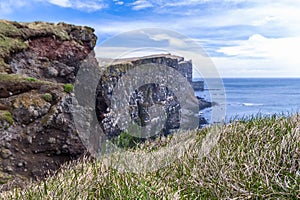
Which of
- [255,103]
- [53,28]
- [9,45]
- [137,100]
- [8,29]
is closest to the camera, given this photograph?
[9,45]

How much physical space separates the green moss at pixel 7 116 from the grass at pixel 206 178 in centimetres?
316

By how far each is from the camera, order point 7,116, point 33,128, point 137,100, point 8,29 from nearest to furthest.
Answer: point 7,116 < point 33,128 < point 8,29 < point 137,100

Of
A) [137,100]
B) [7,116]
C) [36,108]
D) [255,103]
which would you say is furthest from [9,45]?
[255,103]

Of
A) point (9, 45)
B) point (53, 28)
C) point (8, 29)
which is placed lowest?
point (9, 45)

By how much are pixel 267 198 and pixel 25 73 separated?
8925 millimetres

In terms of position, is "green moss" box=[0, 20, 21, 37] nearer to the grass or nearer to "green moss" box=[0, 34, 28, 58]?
"green moss" box=[0, 34, 28, 58]

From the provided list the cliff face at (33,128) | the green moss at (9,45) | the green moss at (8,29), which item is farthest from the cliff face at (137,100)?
the green moss at (8,29)

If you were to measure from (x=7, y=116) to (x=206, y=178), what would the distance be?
469 cm

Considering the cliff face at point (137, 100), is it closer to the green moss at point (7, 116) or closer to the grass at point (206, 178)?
the green moss at point (7, 116)

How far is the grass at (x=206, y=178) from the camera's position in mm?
3518

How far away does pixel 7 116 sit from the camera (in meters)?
7.06

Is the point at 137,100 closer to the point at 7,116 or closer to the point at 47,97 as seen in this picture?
the point at 47,97

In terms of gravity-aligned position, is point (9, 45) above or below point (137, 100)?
above

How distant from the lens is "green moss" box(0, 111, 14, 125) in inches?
276
